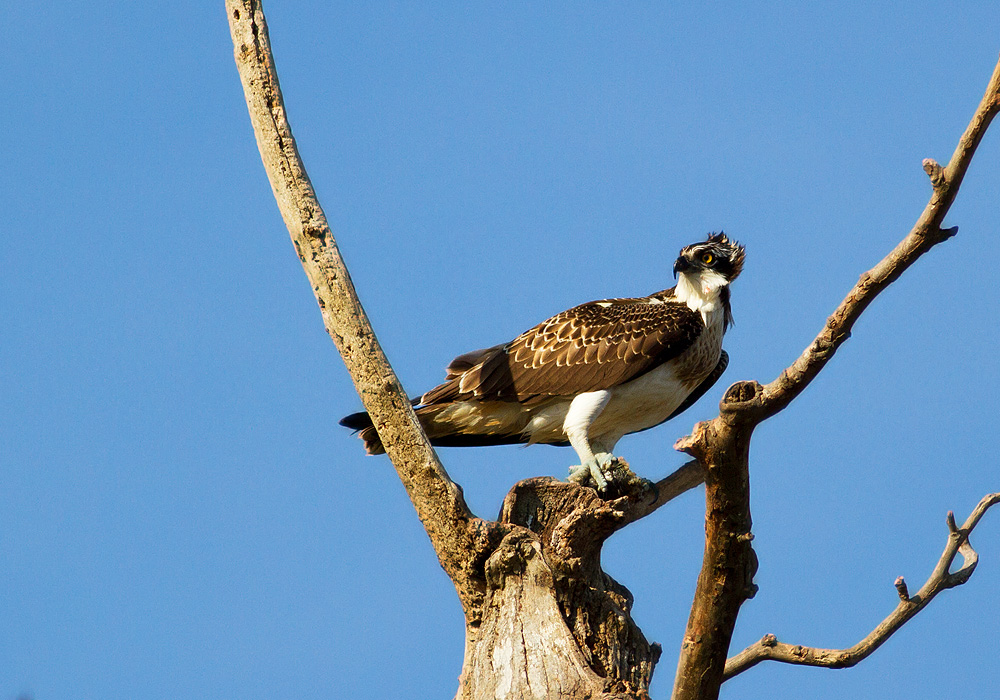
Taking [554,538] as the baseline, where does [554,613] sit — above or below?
below

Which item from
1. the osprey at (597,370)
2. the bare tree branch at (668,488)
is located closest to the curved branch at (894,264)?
the bare tree branch at (668,488)

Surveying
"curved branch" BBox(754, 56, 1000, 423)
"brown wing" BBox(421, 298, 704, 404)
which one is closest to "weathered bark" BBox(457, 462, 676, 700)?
"curved branch" BBox(754, 56, 1000, 423)

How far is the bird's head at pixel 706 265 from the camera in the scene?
342 inches

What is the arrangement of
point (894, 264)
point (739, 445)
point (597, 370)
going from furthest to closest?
1. point (597, 370)
2. point (739, 445)
3. point (894, 264)

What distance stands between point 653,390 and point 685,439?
10.1 feet

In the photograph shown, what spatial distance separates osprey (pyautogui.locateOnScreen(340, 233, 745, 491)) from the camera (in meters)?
8.13

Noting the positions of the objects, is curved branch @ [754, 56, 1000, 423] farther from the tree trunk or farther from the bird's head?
the bird's head

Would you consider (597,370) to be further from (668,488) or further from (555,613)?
(555,613)

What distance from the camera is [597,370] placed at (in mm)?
8109

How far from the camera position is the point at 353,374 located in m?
6.45

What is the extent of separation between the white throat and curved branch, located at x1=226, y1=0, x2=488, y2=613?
10.6 feet

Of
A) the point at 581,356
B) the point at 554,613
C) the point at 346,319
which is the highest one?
the point at 581,356

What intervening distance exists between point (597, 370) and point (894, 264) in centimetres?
344

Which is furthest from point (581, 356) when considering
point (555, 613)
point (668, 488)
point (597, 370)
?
point (555, 613)
